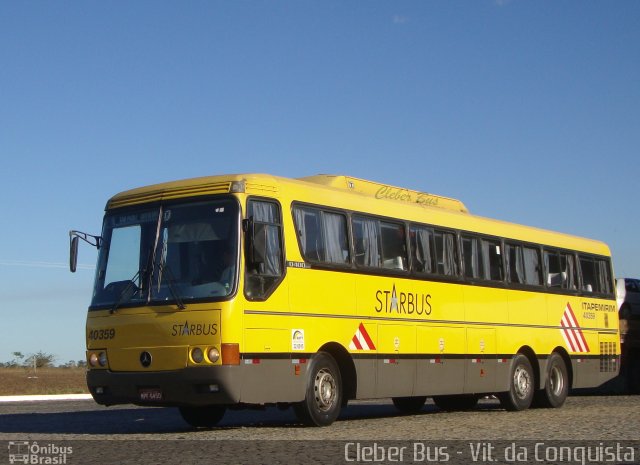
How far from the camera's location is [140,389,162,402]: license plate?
48.6 ft

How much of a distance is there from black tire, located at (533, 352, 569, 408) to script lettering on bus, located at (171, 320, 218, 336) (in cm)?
973

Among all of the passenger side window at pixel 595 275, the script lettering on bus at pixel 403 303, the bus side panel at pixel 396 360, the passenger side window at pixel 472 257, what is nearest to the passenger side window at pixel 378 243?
the script lettering on bus at pixel 403 303

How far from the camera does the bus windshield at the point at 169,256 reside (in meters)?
14.9

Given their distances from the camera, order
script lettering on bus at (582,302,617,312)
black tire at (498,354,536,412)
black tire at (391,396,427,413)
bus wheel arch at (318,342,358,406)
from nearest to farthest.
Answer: bus wheel arch at (318,342,358,406)
black tire at (498,354,536,412)
black tire at (391,396,427,413)
script lettering on bus at (582,302,617,312)

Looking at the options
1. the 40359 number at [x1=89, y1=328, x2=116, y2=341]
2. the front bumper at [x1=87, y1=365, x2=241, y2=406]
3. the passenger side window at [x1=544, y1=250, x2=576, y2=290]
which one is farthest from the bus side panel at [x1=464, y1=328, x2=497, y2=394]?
the 40359 number at [x1=89, y1=328, x2=116, y2=341]

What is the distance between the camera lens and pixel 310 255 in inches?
636

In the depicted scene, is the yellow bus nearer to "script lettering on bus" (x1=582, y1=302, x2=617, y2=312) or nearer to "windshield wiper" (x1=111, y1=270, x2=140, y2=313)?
"windshield wiper" (x1=111, y1=270, x2=140, y2=313)

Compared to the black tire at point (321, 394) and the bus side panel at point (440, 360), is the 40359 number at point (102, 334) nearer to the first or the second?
the black tire at point (321, 394)

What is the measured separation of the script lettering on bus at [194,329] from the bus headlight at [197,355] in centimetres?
21

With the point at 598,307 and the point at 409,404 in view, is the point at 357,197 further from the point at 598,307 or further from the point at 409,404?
the point at 598,307

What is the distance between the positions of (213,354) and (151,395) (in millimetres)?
1104

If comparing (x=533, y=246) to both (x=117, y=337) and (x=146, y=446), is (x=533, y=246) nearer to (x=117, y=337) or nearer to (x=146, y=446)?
(x=117, y=337)

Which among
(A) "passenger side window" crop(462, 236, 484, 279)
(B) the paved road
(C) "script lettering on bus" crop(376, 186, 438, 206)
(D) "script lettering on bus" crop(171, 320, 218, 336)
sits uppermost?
(C) "script lettering on bus" crop(376, 186, 438, 206)

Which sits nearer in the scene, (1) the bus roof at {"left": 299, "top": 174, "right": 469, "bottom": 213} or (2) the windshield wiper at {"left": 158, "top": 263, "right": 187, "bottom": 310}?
(2) the windshield wiper at {"left": 158, "top": 263, "right": 187, "bottom": 310}
